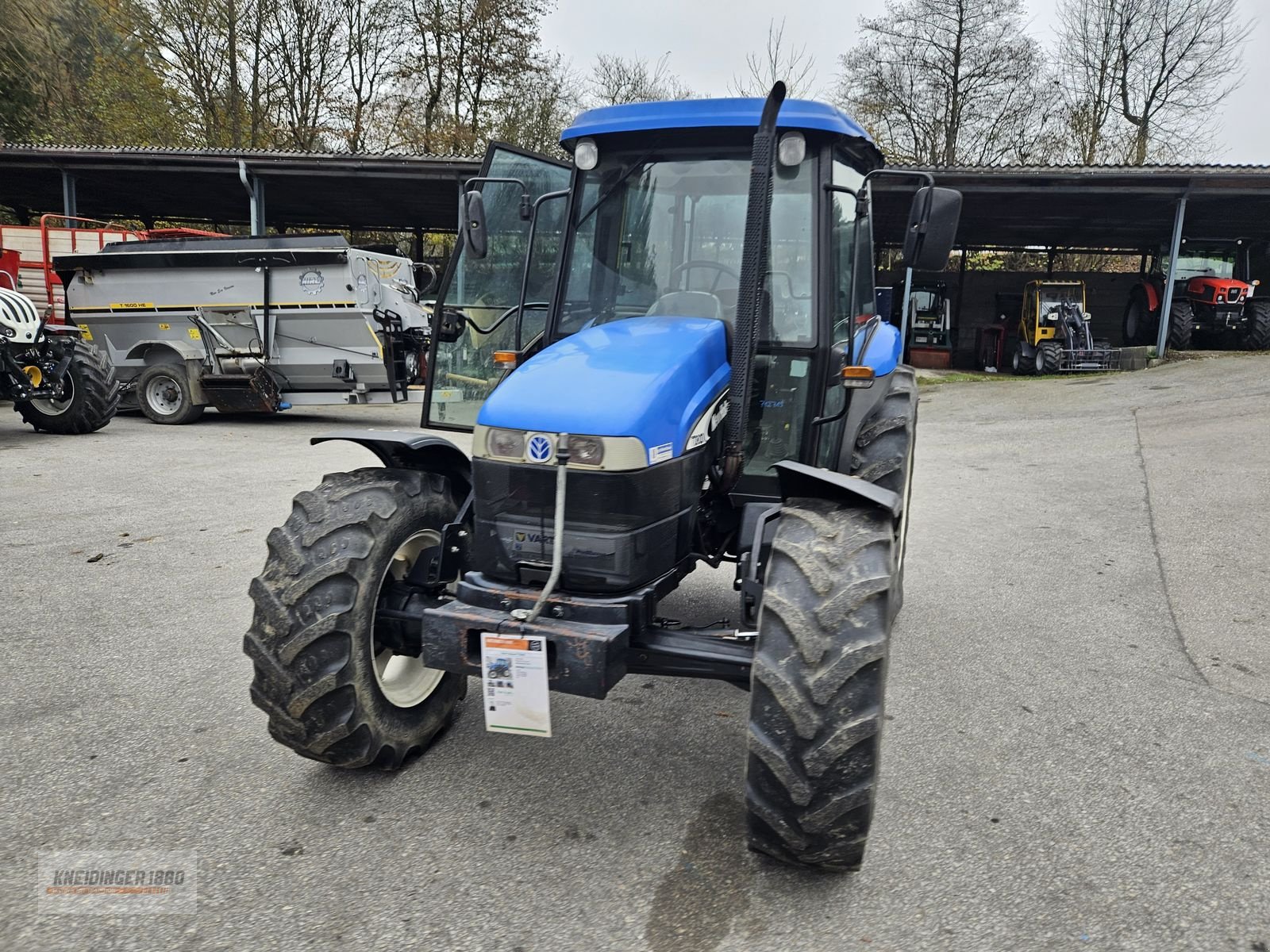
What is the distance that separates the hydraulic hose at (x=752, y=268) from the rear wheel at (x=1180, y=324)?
17.0 m

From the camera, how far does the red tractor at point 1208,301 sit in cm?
1728

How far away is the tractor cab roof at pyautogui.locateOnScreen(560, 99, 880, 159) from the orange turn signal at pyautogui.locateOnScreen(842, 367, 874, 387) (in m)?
→ 0.81

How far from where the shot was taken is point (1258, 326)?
17.3 metres

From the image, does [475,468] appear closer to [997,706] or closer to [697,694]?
[697,694]

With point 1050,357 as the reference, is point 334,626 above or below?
below

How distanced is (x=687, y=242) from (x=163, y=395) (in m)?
10.1

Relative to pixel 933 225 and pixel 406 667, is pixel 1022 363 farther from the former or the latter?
pixel 406 667

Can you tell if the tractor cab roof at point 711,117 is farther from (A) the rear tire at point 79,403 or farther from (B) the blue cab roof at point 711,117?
(A) the rear tire at point 79,403

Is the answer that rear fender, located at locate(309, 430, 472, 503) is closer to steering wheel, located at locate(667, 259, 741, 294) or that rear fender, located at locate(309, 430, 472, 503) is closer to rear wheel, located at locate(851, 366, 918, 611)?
steering wheel, located at locate(667, 259, 741, 294)

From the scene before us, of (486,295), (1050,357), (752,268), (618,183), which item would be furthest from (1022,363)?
(752,268)

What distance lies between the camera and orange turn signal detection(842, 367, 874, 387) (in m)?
3.24

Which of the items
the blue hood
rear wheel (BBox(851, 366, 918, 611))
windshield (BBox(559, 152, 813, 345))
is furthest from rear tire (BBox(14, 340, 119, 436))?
rear wheel (BBox(851, 366, 918, 611))

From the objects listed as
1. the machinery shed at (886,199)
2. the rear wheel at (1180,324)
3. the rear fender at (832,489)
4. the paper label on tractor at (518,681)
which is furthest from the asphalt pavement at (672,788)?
the rear wheel at (1180,324)

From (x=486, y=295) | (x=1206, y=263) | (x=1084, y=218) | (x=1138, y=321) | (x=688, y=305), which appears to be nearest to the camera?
(x=688, y=305)
